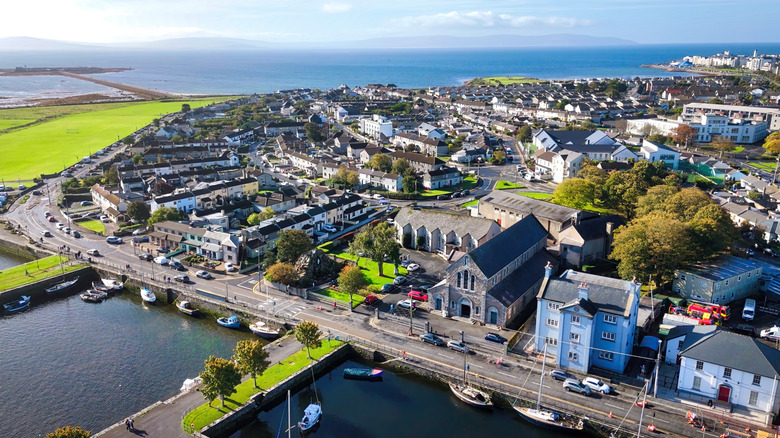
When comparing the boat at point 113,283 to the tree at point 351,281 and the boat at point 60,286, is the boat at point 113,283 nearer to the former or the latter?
the boat at point 60,286

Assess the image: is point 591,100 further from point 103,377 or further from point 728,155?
point 103,377

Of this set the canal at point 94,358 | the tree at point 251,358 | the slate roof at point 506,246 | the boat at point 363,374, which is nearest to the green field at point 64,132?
the canal at point 94,358

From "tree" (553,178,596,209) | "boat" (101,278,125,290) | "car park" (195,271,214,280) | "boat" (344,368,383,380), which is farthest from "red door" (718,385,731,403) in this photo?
"boat" (101,278,125,290)

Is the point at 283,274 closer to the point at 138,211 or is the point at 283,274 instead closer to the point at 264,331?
the point at 264,331

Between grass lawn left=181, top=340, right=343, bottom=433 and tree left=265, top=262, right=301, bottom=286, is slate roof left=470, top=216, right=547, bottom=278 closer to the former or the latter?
grass lawn left=181, top=340, right=343, bottom=433

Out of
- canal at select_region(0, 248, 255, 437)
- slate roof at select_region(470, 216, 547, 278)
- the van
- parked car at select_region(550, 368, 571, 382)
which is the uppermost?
slate roof at select_region(470, 216, 547, 278)
